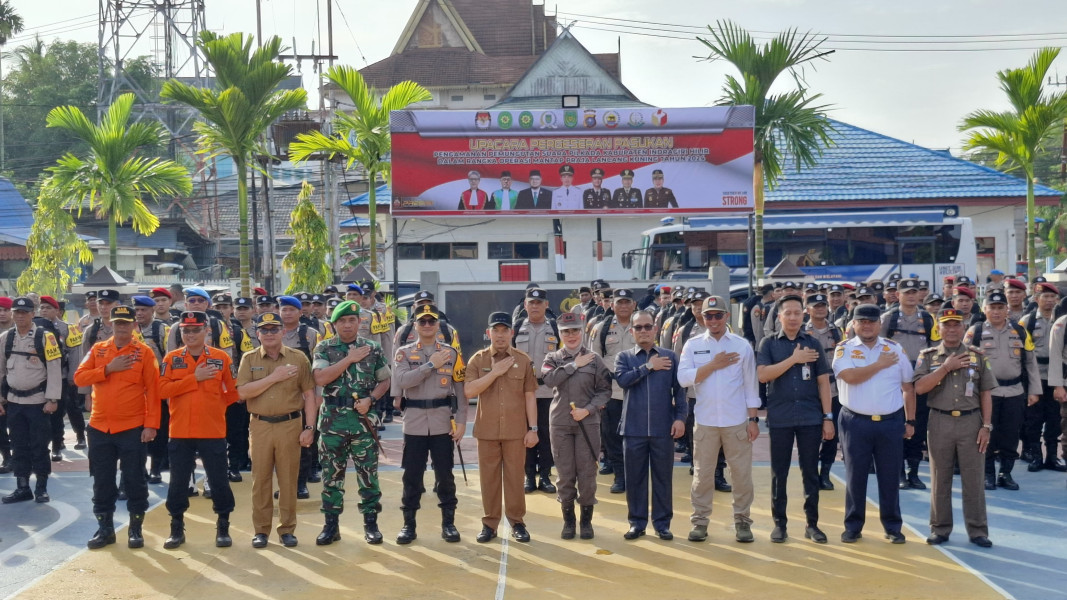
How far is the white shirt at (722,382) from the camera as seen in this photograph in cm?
820

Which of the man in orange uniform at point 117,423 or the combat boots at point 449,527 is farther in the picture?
the combat boots at point 449,527

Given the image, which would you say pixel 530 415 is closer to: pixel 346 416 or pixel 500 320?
pixel 500 320

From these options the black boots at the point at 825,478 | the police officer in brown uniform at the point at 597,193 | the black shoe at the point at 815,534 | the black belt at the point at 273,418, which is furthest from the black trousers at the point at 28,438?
the police officer in brown uniform at the point at 597,193

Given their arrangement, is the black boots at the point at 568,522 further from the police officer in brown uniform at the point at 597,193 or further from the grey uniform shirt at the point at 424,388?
the police officer in brown uniform at the point at 597,193

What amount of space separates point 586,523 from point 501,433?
1.04 m

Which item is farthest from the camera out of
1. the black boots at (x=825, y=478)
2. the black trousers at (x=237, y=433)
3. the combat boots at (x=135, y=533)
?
the black trousers at (x=237, y=433)

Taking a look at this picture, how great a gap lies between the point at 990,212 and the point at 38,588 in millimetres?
31788

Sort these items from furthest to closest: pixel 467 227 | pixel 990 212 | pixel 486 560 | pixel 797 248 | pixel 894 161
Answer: pixel 894 161, pixel 990 212, pixel 467 227, pixel 797 248, pixel 486 560

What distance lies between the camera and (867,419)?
8094 mm

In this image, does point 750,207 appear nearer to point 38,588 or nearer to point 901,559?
point 901,559

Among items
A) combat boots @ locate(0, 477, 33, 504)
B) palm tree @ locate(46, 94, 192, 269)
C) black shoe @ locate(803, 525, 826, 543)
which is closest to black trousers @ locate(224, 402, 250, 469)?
combat boots @ locate(0, 477, 33, 504)

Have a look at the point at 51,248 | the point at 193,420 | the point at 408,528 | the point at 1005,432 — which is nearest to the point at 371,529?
the point at 408,528

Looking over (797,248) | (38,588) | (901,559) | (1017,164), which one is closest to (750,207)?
(1017,164)

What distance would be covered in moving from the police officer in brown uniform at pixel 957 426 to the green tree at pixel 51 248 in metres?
20.4
